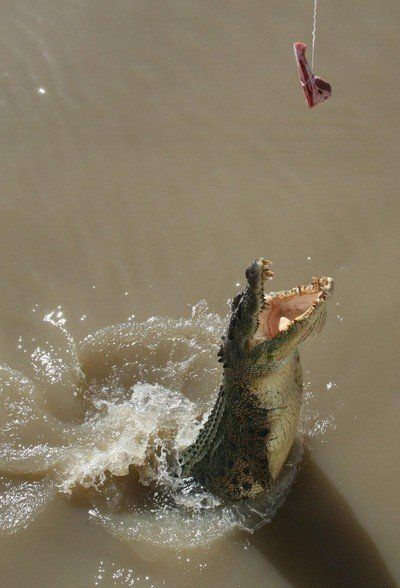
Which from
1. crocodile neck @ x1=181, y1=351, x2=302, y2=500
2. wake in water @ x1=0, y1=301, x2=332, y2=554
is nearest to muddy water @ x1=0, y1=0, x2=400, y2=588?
wake in water @ x1=0, y1=301, x2=332, y2=554

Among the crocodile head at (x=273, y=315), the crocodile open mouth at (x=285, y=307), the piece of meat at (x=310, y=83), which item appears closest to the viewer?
the crocodile head at (x=273, y=315)

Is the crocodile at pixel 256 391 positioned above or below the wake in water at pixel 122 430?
above

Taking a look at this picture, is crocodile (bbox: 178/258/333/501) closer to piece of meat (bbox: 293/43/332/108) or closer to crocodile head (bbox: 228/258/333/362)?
crocodile head (bbox: 228/258/333/362)

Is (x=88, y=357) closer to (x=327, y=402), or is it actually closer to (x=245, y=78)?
(x=327, y=402)

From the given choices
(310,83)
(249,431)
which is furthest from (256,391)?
(310,83)

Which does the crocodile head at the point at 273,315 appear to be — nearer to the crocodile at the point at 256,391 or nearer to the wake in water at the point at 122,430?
the crocodile at the point at 256,391

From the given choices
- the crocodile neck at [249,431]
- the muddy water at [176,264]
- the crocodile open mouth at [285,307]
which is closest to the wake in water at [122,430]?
the muddy water at [176,264]

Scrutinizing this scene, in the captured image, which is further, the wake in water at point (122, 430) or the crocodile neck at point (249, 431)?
the wake in water at point (122, 430)

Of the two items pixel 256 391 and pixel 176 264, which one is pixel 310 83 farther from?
pixel 176 264
